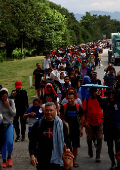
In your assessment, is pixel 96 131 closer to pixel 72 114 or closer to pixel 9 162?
pixel 72 114

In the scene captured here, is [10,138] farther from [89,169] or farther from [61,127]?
[61,127]

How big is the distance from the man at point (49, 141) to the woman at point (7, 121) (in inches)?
108

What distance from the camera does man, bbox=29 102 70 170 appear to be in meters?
5.43

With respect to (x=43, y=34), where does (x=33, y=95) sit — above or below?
below

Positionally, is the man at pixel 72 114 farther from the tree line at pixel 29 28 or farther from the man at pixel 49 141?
the tree line at pixel 29 28

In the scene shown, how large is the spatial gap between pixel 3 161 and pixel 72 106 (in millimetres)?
1780

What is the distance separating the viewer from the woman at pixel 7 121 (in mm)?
8219

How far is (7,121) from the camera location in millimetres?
8359

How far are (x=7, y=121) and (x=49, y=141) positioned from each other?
3018mm

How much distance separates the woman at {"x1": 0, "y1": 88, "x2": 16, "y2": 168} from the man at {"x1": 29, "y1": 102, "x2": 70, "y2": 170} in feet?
8.98

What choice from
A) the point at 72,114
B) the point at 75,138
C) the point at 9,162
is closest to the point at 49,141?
the point at 72,114

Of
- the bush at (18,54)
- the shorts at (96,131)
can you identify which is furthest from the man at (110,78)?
the bush at (18,54)

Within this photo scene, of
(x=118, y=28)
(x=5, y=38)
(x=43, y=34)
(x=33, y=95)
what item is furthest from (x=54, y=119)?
(x=118, y=28)

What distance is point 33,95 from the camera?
19328mm
